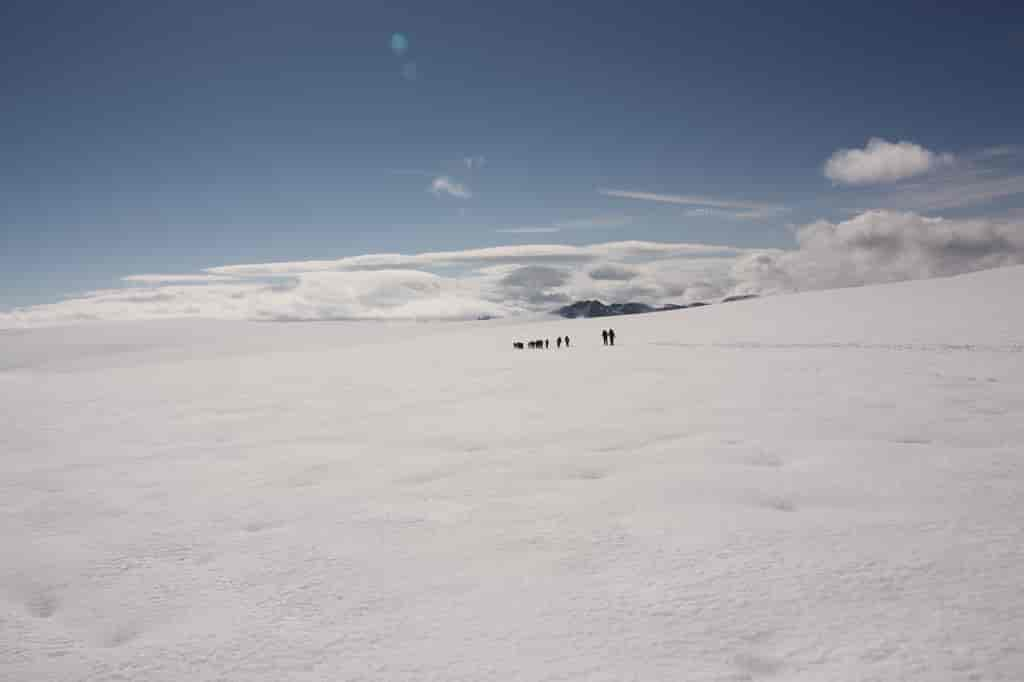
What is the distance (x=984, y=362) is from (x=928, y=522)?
15866mm

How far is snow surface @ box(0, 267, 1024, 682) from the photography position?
3152 millimetres

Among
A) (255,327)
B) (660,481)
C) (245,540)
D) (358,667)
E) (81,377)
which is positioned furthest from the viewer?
(255,327)

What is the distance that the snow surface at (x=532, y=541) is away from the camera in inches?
124

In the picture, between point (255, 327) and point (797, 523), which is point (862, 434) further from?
point (255, 327)

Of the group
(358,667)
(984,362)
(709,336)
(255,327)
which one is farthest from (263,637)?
(255,327)

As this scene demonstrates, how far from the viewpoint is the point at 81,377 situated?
24719 millimetres

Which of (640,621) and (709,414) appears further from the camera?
(709,414)

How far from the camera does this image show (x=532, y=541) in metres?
4.62

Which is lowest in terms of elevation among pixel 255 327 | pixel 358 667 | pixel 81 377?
pixel 358 667

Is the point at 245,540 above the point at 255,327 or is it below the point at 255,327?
below

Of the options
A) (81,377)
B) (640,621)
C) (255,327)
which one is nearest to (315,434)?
(640,621)

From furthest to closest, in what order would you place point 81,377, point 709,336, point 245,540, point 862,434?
point 709,336, point 81,377, point 862,434, point 245,540

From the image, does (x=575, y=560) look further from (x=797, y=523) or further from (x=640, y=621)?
(x=797, y=523)

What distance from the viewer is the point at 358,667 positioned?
3.09 metres
